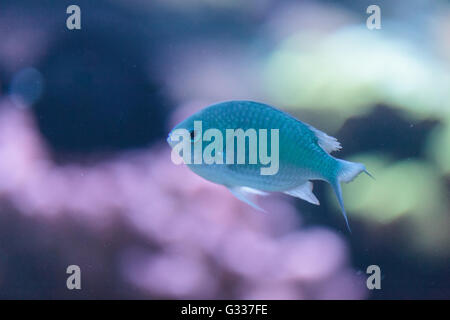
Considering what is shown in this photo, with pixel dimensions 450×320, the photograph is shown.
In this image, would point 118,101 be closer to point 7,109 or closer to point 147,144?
point 147,144

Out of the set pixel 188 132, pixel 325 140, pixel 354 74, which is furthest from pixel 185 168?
pixel 354 74

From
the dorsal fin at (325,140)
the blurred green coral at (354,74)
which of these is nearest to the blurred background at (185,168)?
the blurred green coral at (354,74)

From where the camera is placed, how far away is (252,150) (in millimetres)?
1413

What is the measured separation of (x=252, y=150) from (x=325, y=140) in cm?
37

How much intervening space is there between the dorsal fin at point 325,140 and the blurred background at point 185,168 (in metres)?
0.51

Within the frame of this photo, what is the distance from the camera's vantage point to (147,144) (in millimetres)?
2055

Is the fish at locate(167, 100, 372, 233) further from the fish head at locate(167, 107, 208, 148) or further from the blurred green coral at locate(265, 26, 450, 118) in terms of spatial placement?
the blurred green coral at locate(265, 26, 450, 118)

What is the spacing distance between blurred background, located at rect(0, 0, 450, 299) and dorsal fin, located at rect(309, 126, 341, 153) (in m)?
0.51

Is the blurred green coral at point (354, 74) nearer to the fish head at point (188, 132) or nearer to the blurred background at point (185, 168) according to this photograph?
the blurred background at point (185, 168)

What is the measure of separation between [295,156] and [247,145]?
202 millimetres

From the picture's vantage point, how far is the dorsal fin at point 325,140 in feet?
5.15
